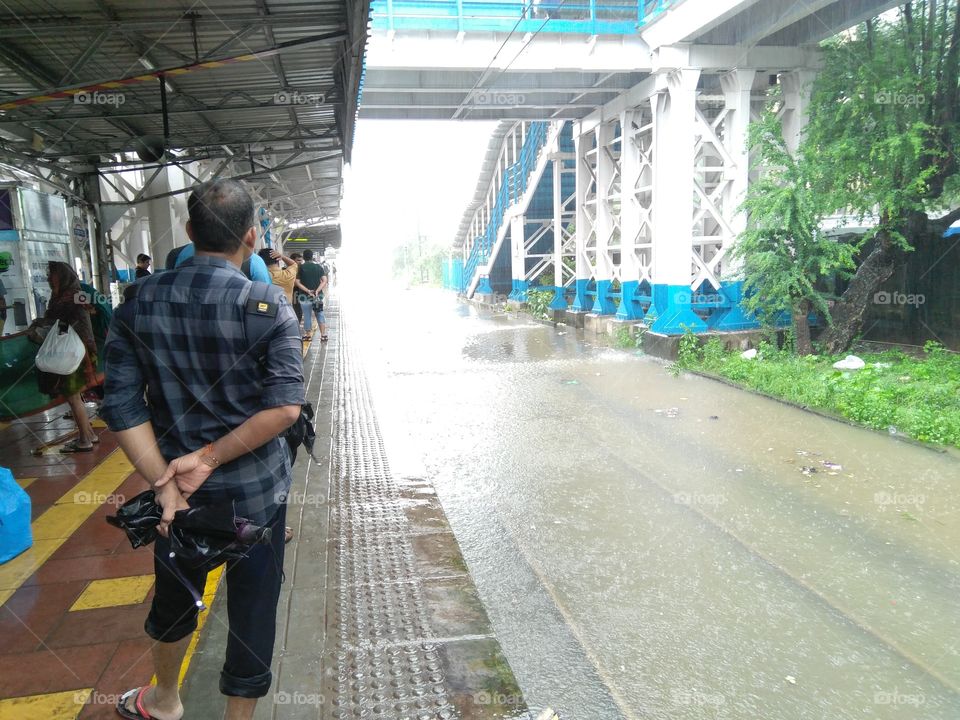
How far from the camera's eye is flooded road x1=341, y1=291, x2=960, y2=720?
2.92m

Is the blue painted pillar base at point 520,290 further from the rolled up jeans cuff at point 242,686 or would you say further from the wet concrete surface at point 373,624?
the rolled up jeans cuff at point 242,686

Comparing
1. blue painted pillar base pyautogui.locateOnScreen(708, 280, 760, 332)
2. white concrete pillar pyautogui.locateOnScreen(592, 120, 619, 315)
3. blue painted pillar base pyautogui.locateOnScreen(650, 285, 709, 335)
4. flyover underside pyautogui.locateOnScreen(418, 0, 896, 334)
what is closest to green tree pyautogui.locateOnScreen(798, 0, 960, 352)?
flyover underside pyautogui.locateOnScreen(418, 0, 896, 334)

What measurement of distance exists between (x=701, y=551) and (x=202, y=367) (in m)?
3.30

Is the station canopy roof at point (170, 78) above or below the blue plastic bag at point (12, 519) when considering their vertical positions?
above

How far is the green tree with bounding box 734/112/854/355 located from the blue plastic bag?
28.8ft

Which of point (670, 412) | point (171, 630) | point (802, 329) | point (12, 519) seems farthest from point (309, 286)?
point (171, 630)

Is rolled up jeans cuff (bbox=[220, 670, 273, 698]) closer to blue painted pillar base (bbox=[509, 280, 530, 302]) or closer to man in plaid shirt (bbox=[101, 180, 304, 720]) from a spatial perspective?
man in plaid shirt (bbox=[101, 180, 304, 720])

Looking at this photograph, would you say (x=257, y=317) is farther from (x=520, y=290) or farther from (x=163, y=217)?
(x=520, y=290)

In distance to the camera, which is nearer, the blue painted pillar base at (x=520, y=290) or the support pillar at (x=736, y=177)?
the support pillar at (x=736, y=177)

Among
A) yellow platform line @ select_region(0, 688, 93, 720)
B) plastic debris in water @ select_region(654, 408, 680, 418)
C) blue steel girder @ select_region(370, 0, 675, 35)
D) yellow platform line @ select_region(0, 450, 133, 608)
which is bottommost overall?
plastic debris in water @ select_region(654, 408, 680, 418)

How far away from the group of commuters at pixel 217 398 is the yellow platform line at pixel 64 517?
2.14 meters

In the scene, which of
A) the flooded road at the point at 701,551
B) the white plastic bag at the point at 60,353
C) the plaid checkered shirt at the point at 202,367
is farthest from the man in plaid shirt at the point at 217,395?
the white plastic bag at the point at 60,353

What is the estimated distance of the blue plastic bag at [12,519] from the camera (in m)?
3.62

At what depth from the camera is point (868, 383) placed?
25.1 ft
